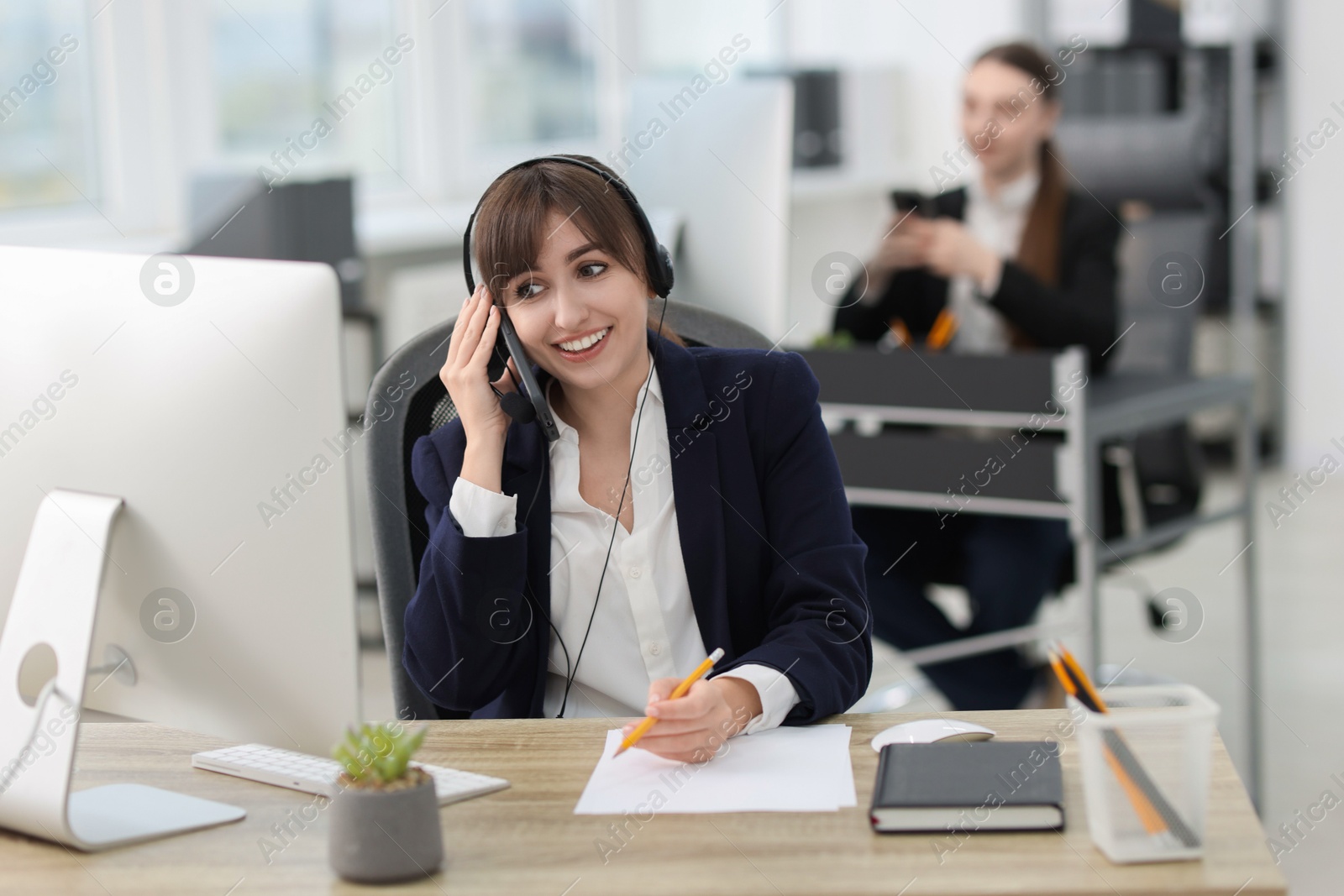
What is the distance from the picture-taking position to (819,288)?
4805 millimetres

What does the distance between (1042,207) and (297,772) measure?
1.98 metres

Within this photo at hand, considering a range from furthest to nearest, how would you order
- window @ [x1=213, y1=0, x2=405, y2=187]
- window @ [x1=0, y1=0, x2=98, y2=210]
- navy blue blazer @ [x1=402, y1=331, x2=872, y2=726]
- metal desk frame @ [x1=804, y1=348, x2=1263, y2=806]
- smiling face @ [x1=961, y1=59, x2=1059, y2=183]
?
window @ [x1=213, y1=0, x2=405, y2=187] → window @ [x1=0, y1=0, x2=98, y2=210] → smiling face @ [x1=961, y1=59, x2=1059, y2=183] → metal desk frame @ [x1=804, y1=348, x2=1263, y2=806] → navy blue blazer @ [x1=402, y1=331, x2=872, y2=726]

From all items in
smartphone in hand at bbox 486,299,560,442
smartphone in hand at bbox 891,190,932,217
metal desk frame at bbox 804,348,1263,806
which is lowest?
metal desk frame at bbox 804,348,1263,806

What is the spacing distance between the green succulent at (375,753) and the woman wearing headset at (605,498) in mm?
352

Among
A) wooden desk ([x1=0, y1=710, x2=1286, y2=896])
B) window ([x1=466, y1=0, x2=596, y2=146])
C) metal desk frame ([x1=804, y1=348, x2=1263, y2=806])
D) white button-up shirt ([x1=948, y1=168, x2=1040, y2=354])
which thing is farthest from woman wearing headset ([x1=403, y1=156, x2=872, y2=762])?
window ([x1=466, y1=0, x2=596, y2=146])

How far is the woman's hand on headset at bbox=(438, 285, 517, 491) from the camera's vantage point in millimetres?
1303

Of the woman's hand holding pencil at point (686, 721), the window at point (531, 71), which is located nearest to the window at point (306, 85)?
the window at point (531, 71)

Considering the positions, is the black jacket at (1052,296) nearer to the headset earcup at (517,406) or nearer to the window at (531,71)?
the headset earcup at (517,406)

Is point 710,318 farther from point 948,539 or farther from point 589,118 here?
point 589,118

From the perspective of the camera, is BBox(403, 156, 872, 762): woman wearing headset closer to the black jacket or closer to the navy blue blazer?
the navy blue blazer

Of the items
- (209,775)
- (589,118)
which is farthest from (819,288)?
(209,775)

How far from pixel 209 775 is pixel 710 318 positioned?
0.68m

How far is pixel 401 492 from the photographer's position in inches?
54.9

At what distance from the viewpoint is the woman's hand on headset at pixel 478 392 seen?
4.27ft
